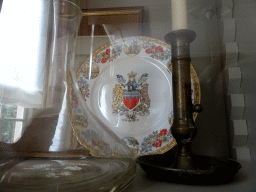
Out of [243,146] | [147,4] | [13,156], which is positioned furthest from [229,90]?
[13,156]

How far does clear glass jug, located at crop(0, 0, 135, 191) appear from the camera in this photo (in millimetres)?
166

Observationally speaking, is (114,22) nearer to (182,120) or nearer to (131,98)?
(131,98)

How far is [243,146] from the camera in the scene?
34cm

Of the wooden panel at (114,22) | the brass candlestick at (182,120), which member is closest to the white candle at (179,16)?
the brass candlestick at (182,120)

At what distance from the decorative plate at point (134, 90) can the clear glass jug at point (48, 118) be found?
0.12m

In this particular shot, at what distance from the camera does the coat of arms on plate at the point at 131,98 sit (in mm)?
377

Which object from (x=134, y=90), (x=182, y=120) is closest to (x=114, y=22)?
(x=134, y=90)

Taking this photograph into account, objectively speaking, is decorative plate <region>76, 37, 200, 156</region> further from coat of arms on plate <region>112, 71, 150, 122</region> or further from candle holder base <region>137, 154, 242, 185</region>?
candle holder base <region>137, 154, 242, 185</region>

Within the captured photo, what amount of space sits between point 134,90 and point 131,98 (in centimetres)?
2

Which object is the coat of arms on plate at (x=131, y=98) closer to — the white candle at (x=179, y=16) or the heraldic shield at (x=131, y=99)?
the heraldic shield at (x=131, y=99)

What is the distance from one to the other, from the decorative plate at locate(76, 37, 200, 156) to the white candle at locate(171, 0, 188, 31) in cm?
13

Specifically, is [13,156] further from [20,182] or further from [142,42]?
[142,42]

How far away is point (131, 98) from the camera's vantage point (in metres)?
0.39

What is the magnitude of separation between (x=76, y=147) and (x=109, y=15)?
0.93 ft
